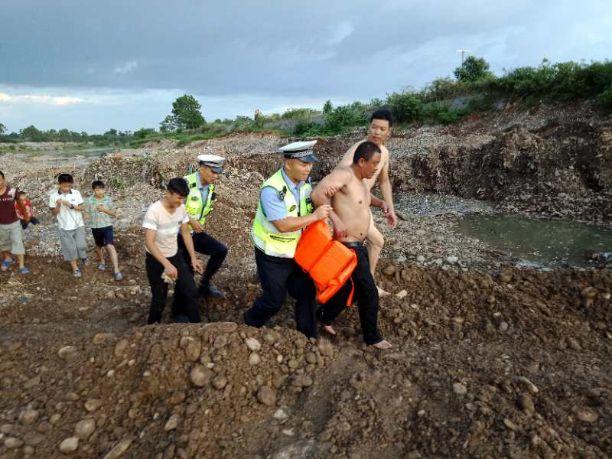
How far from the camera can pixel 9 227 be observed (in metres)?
5.80

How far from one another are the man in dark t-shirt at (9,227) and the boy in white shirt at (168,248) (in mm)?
2923

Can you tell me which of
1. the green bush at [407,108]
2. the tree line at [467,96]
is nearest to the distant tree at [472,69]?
the tree line at [467,96]

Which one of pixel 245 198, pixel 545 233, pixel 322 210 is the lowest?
pixel 545 233

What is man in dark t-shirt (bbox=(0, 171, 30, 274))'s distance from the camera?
18.7 feet

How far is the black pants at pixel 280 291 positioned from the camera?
350cm

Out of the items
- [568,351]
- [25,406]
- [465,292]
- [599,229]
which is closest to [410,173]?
[599,229]

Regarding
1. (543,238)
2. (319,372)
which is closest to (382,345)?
(319,372)

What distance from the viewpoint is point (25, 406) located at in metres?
2.90

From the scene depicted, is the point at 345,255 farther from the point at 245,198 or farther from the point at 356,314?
the point at 245,198

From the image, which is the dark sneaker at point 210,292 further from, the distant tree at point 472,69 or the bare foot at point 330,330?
the distant tree at point 472,69

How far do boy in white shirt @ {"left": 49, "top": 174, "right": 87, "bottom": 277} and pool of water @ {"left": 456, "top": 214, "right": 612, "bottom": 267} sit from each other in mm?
6284

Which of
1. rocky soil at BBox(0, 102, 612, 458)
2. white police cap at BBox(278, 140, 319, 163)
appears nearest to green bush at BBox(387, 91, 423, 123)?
rocky soil at BBox(0, 102, 612, 458)

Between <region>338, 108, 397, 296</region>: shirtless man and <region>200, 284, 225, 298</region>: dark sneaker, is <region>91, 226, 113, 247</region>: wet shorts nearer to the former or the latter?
<region>200, 284, 225, 298</region>: dark sneaker

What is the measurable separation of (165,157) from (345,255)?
381 inches
